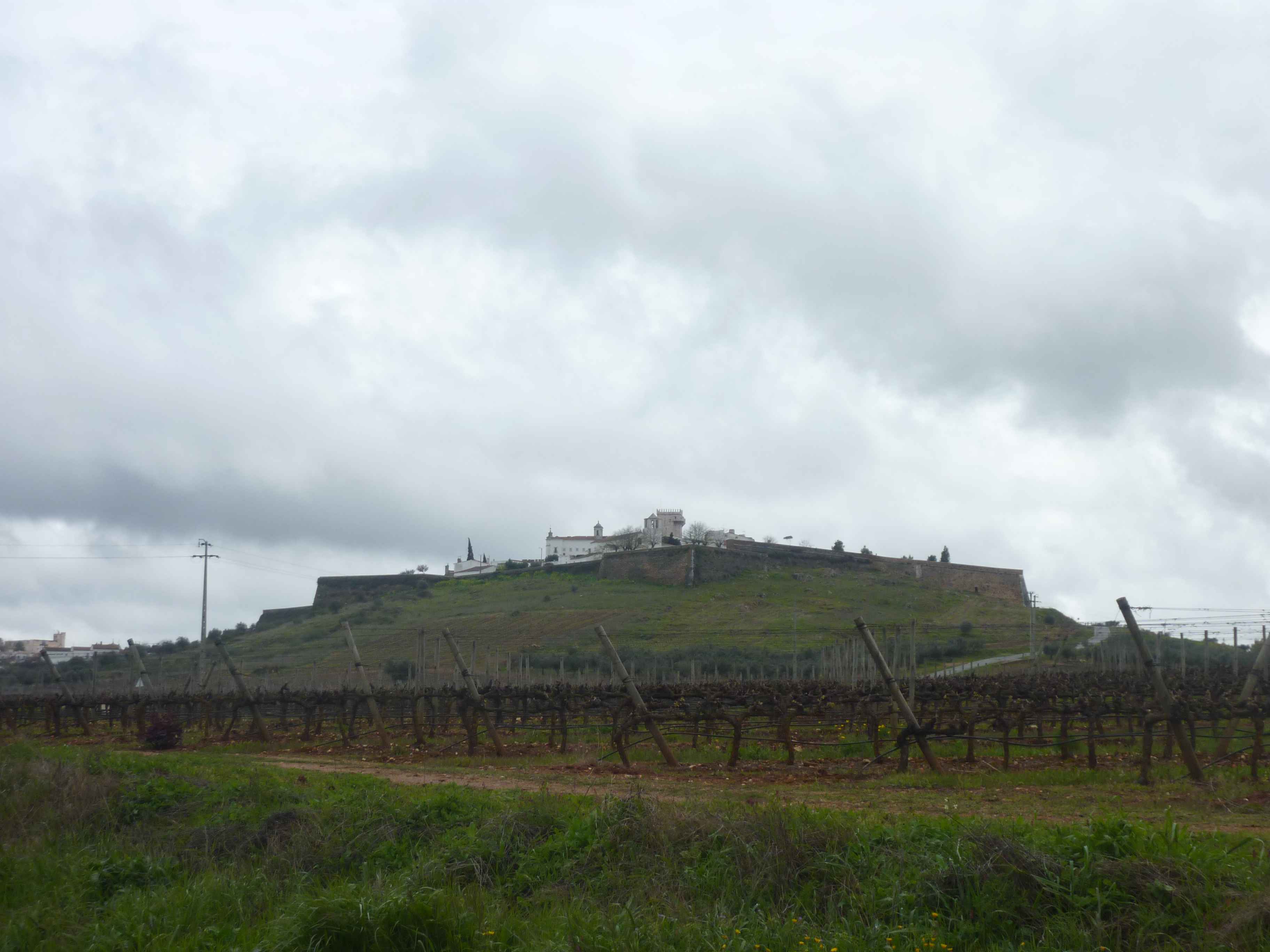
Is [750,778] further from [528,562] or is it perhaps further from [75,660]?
[528,562]

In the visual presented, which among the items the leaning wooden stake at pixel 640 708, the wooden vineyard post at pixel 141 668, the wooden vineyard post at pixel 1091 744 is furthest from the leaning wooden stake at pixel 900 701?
the wooden vineyard post at pixel 141 668

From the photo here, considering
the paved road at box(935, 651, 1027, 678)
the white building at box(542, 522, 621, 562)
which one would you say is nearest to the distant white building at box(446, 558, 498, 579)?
the white building at box(542, 522, 621, 562)

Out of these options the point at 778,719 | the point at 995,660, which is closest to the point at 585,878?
the point at 778,719

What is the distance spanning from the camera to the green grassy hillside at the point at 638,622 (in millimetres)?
51156

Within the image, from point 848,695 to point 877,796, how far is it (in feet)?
28.2

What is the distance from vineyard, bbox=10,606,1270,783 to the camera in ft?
44.6

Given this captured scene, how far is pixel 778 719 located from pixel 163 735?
14823mm

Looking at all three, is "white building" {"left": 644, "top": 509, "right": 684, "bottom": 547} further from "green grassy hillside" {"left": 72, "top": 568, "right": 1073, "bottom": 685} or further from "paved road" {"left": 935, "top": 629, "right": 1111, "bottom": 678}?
"paved road" {"left": 935, "top": 629, "right": 1111, "bottom": 678}

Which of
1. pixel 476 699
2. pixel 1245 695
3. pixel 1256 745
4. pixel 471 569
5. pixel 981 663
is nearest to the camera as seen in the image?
pixel 1256 745

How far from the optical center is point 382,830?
10172 millimetres

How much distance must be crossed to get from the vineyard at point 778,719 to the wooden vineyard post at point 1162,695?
0.03 meters

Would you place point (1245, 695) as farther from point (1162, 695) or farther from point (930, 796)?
point (930, 796)

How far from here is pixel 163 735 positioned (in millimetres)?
23125

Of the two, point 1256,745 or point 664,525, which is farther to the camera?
point 664,525
